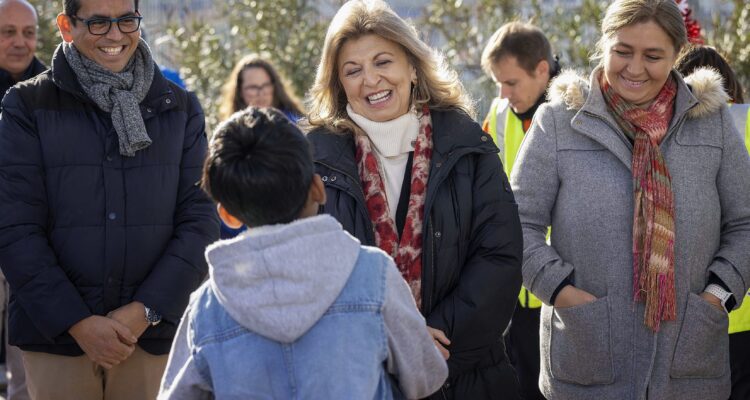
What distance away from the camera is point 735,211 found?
4.07 meters

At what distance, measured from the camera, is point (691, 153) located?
13.3ft

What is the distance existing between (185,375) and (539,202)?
180 centimetres

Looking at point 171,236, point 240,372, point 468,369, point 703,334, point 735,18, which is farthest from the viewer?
point 735,18

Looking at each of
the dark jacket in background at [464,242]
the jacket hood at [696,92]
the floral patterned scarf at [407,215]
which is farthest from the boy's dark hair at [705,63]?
the floral patterned scarf at [407,215]

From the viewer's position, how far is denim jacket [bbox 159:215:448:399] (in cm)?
267

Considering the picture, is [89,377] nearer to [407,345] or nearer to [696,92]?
[407,345]

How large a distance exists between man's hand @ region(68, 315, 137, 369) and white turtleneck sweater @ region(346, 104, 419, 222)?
3.78 feet

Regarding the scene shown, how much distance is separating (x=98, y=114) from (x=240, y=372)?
1.79 m

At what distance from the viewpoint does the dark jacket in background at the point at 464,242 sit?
11.7 ft

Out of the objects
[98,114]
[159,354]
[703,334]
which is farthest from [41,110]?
[703,334]

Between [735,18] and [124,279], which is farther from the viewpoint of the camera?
[735,18]

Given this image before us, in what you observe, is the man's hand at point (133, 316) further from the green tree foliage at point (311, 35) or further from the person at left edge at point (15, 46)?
the green tree foliage at point (311, 35)

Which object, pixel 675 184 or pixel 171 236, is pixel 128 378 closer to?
pixel 171 236

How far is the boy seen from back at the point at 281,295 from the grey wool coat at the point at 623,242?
54.5 inches
